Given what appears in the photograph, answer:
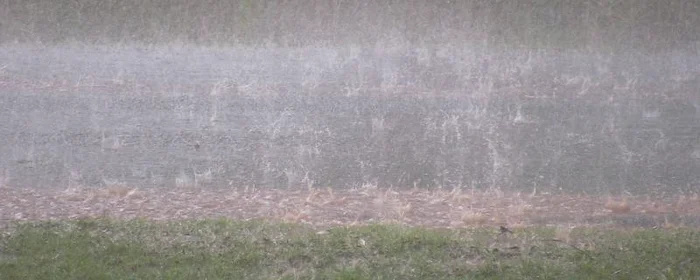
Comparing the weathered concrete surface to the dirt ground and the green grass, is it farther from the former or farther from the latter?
the green grass

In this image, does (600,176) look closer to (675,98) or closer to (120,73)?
(675,98)

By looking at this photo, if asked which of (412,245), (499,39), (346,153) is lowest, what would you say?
(412,245)

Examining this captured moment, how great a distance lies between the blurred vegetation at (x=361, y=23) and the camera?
7312mm

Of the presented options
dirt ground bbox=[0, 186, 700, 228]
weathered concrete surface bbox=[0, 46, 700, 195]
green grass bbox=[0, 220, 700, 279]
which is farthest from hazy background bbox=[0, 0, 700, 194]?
green grass bbox=[0, 220, 700, 279]

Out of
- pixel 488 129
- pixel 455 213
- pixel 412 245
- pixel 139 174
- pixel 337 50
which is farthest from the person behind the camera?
pixel 337 50

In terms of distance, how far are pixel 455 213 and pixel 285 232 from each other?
125cm

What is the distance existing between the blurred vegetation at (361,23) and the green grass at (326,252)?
2.75 metres

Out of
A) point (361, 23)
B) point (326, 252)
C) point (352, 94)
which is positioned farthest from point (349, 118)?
point (326, 252)

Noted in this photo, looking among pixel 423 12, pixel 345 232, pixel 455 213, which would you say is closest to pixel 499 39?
pixel 423 12

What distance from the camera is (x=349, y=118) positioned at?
664 cm

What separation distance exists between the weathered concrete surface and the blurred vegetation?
0.18 meters

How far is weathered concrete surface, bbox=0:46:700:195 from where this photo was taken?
610 cm

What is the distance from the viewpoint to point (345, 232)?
4871 millimetres

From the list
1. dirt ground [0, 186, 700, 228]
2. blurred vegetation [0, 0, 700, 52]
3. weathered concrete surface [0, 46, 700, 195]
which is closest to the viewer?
dirt ground [0, 186, 700, 228]
